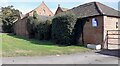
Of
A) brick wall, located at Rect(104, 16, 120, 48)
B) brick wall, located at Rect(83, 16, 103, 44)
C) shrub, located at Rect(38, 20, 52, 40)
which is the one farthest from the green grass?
shrub, located at Rect(38, 20, 52, 40)

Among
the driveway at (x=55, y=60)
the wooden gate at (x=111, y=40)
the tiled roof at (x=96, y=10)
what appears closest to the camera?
the driveway at (x=55, y=60)

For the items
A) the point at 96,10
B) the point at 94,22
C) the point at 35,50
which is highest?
the point at 96,10

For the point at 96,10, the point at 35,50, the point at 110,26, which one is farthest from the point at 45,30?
the point at 35,50

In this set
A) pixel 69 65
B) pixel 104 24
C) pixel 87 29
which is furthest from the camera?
pixel 87 29

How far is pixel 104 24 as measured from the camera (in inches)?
738

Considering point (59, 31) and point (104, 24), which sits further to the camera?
point (59, 31)

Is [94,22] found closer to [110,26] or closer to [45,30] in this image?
[110,26]

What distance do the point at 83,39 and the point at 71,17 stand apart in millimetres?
2758

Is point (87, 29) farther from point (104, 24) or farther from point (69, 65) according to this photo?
point (69, 65)

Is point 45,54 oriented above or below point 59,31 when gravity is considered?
below

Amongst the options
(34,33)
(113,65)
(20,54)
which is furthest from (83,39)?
(34,33)

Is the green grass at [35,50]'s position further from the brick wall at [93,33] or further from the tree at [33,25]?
the tree at [33,25]

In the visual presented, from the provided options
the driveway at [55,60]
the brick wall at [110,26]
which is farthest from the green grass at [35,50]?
the brick wall at [110,26]

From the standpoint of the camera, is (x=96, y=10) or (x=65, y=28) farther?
(x=65, y=28)
